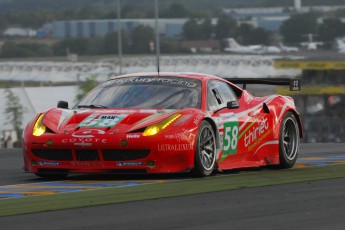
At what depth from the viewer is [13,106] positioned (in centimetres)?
4247

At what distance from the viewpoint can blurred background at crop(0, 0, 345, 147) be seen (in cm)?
4291

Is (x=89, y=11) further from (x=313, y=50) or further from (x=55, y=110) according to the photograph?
(x=55, y=110)

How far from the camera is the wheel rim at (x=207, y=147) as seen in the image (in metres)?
11.4

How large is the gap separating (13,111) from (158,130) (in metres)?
31.4

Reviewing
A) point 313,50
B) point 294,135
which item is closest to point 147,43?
point 313,50

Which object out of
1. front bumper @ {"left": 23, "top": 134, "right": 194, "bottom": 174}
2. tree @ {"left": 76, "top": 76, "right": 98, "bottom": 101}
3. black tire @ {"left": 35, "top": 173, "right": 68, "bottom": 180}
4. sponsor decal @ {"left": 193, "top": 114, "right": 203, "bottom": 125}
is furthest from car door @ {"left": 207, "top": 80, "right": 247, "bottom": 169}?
tree @ {"left": 76, "top": 76, "right": 98, "bottom": 101}

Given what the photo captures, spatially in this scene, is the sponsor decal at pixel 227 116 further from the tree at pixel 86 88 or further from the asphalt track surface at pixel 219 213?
the tree at pixel 86 88

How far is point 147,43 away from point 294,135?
62587 millimetres

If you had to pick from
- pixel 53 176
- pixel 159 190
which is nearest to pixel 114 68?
pixel 53 176

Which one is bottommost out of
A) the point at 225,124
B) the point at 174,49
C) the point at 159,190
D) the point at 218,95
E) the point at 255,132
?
the point at 174,49

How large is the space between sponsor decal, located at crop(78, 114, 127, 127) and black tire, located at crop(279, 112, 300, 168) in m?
2.34

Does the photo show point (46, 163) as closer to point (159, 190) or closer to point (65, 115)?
point (65, 115)

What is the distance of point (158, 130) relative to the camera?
11023mm

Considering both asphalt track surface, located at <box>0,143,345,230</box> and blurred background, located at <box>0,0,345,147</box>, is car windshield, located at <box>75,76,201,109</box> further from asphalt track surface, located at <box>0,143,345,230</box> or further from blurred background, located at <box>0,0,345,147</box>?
blurred background, located at <box>0,0,345,147</box>
